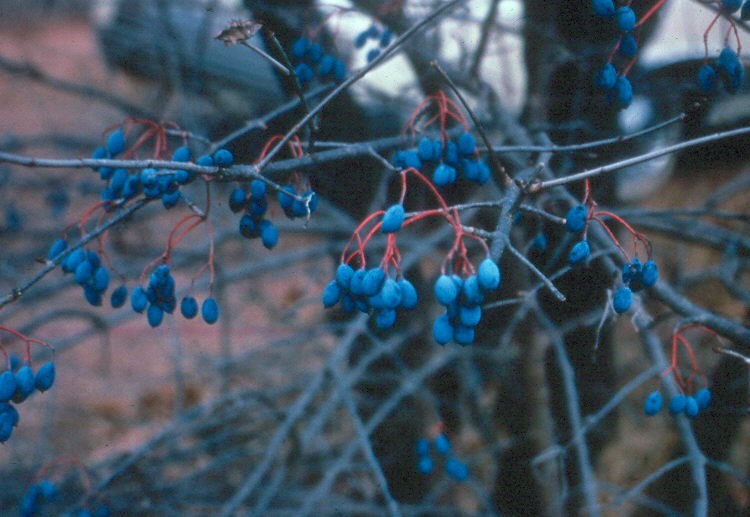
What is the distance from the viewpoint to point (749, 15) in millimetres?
1390

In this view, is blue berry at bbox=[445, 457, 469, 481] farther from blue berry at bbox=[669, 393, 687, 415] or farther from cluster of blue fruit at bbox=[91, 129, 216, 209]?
cluster of blue fruit at bbox=[91, 129, 216, 209]

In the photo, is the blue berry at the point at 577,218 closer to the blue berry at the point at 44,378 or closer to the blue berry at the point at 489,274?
the blue berry at the point at 489,274

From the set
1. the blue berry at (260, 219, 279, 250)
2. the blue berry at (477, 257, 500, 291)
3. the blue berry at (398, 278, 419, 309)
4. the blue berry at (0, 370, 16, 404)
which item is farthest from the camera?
the blue berry at (260, 219, 279, 250)

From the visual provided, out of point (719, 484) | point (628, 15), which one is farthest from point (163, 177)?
point (719, 484)

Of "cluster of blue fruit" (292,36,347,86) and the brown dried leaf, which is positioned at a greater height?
"cluster of blue fruit" (292,36,347,86)

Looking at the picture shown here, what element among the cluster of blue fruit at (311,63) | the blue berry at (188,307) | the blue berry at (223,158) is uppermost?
the cluster of blue fruit at (311,63)

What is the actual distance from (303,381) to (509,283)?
105 cm

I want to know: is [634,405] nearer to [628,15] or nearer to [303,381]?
[303,381]

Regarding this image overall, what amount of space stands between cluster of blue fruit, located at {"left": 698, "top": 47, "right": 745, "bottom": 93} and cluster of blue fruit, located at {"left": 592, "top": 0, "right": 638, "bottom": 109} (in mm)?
160

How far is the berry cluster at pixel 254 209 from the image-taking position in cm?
138

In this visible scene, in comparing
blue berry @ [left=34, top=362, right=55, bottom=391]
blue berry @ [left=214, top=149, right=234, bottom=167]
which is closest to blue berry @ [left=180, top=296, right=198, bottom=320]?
blue berry @ [left=34, top=362, right=55, bottom=391]

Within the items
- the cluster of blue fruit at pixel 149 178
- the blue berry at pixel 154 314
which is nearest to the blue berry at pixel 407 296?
the cluster of blue fruit at pixel 149 178

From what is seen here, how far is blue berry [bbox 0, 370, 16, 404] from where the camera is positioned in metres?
1.36

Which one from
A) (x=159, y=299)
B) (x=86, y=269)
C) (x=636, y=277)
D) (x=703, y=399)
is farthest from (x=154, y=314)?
(x=703, y=399)
